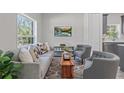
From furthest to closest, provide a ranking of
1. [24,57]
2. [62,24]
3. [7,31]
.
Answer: [62,24]
[7,31]
[24,57]

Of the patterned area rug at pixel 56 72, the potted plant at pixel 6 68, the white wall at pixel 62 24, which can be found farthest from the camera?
the white wall at pixel 62 24

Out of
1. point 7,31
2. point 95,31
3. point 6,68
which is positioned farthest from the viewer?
point 95,31

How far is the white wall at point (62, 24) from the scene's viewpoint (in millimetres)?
7744

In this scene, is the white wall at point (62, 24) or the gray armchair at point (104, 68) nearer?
the gray armchair at point (104, 68)

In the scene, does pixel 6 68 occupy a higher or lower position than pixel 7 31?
lower

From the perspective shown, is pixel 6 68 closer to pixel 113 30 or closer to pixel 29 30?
pixel 29 30

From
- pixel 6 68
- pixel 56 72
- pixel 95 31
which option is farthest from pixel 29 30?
pixel 6 68

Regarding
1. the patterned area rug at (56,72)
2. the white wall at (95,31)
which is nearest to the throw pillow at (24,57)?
the patterned area rug at (56,72)

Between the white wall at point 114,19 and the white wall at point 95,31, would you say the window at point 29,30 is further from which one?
the white wall at point 114,19

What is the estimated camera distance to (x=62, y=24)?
7953 millimetres

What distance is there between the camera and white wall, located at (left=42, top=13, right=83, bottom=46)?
774cm
